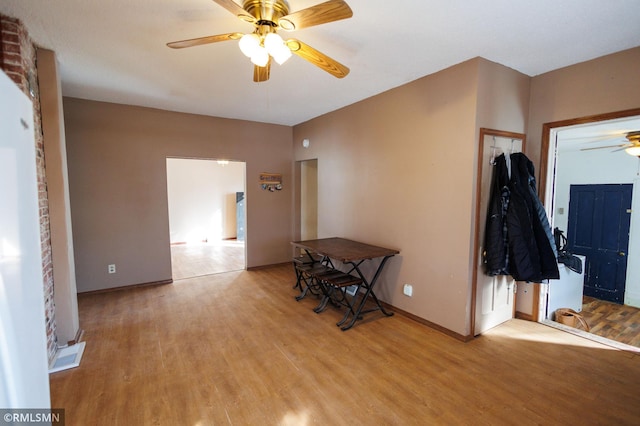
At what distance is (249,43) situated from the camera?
1.61 meters

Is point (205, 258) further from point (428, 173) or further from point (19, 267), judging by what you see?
point (19, 267)

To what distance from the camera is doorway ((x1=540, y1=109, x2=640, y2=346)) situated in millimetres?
2891

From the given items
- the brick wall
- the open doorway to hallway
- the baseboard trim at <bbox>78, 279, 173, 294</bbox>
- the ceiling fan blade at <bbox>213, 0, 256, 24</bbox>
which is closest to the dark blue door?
the ceiling fan blade at <bbox>213, 0, 256, 24</bbox>

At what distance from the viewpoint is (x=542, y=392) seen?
200cm

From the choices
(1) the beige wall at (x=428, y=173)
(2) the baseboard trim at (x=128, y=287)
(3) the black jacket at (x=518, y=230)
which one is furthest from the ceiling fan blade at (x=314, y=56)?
(2) the baseboard trim at (x=128, y=287)

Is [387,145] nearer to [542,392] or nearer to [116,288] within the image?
[542,392]

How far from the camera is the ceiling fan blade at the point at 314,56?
1.76 metres

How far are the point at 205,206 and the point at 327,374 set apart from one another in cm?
685

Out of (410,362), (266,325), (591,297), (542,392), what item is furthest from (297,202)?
(591,297)

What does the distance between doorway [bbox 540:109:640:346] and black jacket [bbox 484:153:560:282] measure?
388 mm

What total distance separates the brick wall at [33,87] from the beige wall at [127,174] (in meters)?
1.52

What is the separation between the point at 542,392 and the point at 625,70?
2.66 meters

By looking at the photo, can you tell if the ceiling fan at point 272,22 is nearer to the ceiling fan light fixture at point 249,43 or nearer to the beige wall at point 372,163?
the ceiling fan light fixture at point 249,43

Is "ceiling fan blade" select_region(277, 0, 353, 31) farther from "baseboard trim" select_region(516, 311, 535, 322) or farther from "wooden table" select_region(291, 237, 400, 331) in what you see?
"baseboard trim" select_region(516, 311, 535, 322)
